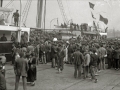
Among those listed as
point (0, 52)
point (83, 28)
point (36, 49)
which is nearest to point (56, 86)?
point (36, 49)

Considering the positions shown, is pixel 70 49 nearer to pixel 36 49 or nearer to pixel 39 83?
pixel 36 49

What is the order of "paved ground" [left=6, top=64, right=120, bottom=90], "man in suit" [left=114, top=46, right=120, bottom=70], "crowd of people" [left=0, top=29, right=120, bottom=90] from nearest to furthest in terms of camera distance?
"crowd of people" [left=0, top=29, right=120, bottom=90] < "paved ground" [left=6, top=64, right=120, bottom=90] < "man in suit" [left=114, top=46, right=120, bottom=70]

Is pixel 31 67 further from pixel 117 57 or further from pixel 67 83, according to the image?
pixel 117 57

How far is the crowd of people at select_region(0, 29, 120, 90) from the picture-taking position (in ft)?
27.9

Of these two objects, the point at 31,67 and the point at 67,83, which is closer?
the point at 31,67

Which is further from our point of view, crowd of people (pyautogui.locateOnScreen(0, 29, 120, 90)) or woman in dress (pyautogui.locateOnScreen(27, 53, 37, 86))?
woman in dress (pyautogui.locateOnScreen(27, 53, 37, 86))

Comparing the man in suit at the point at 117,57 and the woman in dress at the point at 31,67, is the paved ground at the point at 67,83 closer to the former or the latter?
the woman in dress at the point at 31,67

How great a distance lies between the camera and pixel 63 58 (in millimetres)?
13625

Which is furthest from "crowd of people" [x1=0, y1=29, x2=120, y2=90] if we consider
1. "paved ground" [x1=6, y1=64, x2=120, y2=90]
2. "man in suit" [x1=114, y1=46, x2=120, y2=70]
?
"paved ground" [x1=6, y1=64, x2=120, y2=90]

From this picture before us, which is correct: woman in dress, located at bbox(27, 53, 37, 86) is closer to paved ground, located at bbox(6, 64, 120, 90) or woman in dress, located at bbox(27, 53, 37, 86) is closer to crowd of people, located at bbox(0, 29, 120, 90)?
crowd of people, located at bbox(0, 29, 120, 90)

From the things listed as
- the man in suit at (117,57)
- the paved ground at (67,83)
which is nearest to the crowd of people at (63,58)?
the man in suit at (117,57)

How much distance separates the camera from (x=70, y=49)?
16422 mm

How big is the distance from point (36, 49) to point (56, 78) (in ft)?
15.8

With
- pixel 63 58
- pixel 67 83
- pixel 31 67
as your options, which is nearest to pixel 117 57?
pixel 63 58
